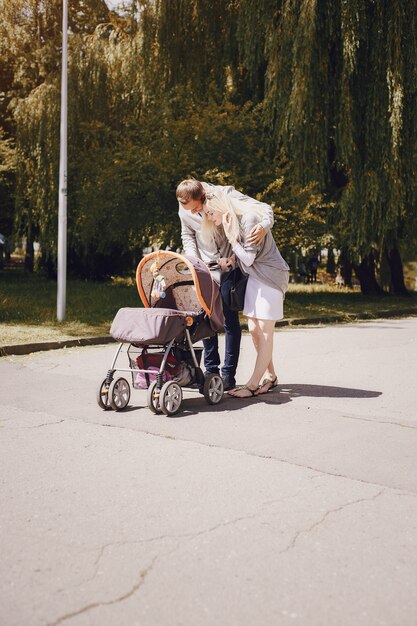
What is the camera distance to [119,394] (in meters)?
6.98

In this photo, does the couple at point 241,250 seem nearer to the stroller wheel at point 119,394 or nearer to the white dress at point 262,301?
the white dress at point 262,301

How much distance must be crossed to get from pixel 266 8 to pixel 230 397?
553 inches

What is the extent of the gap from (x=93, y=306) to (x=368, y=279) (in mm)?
11221

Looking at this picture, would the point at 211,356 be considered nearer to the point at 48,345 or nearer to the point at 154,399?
the point at 154,399

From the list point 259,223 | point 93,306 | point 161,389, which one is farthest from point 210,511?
point 93,306

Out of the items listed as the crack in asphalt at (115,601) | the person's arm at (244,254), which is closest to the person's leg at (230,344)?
the person's arm at (244,254)

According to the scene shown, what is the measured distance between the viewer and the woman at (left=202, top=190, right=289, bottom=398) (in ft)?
23.8

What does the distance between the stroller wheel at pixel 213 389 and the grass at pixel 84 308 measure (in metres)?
4.92

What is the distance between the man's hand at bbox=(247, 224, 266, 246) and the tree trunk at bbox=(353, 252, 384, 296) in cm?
1922

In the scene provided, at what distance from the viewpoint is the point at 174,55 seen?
21500 millimetres

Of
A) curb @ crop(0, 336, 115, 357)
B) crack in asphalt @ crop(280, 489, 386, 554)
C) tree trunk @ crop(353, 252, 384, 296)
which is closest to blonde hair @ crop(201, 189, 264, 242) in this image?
crack in asphalt @ crop(280, 489, 386, 554)

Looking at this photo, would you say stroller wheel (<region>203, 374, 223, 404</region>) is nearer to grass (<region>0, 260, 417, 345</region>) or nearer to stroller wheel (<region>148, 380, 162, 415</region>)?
stroller wheel (<region>148, 380, 162, 415</region>)

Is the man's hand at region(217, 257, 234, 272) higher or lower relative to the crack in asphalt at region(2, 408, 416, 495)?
higher

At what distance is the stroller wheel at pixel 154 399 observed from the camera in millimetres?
6738
